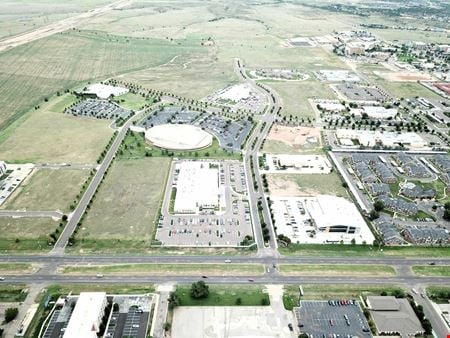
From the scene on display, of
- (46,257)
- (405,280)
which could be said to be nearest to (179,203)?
(46,257)

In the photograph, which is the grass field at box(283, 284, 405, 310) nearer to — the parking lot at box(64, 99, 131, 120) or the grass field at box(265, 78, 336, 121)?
the grass field at box(265, 78, 336, 121)

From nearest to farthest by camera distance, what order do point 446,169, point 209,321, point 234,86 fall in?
point 209,321
point 446,169
point 234,86

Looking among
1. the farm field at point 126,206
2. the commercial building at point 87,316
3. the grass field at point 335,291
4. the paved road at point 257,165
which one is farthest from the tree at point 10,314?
the paved road at point 257,165

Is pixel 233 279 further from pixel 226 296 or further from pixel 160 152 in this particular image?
pixel 160 152

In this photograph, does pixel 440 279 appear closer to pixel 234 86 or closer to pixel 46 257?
pixel 46 257

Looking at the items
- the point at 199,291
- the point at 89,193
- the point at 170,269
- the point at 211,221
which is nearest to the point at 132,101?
the point at 89,193

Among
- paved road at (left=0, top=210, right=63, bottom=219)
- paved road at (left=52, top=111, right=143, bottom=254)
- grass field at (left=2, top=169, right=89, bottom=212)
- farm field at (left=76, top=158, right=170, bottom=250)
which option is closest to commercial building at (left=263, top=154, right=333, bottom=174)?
farm field at (left=76, top=158, right=170, bottom=250)
